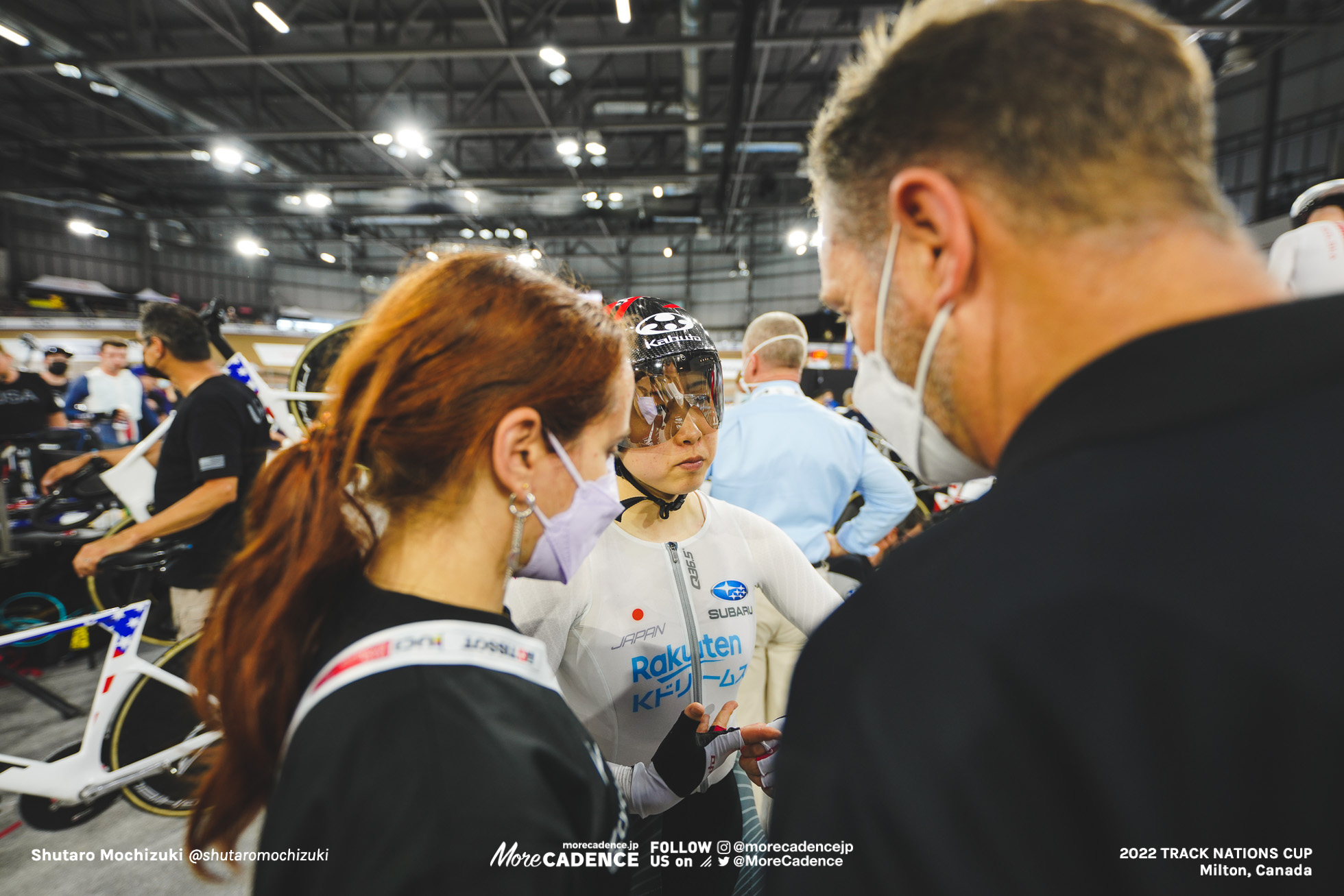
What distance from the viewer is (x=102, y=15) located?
11727mm

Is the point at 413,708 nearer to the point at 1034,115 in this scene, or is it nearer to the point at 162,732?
the point at 1034,115

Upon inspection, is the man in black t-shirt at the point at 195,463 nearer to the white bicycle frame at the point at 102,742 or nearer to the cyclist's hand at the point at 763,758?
the white bicycle frame at the point at 102,742

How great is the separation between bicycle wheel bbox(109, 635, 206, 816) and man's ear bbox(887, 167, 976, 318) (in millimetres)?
3968

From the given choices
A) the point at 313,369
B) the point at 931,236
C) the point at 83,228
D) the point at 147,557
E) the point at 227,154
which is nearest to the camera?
the point at 931,236

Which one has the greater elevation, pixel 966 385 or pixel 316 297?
pixel 316 297

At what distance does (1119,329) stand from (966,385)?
0.16m

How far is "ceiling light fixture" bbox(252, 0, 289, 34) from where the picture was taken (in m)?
8.34

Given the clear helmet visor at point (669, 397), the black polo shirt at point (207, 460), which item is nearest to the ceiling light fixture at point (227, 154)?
A: the black polo shirt at point (207, 460)

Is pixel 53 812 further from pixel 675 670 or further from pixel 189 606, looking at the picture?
pixel 675 670

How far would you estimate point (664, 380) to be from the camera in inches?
70.4

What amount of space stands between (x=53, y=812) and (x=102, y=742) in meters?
0.40

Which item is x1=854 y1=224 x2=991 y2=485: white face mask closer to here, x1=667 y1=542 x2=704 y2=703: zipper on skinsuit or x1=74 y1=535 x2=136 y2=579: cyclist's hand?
x1=667 y1=542 x2=704 y2=703: zipper on skinsuit

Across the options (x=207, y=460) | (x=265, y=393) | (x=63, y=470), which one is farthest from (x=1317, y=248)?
(x=63, y=470)

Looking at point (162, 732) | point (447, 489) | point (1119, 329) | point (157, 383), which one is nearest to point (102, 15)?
point (157, 383)
